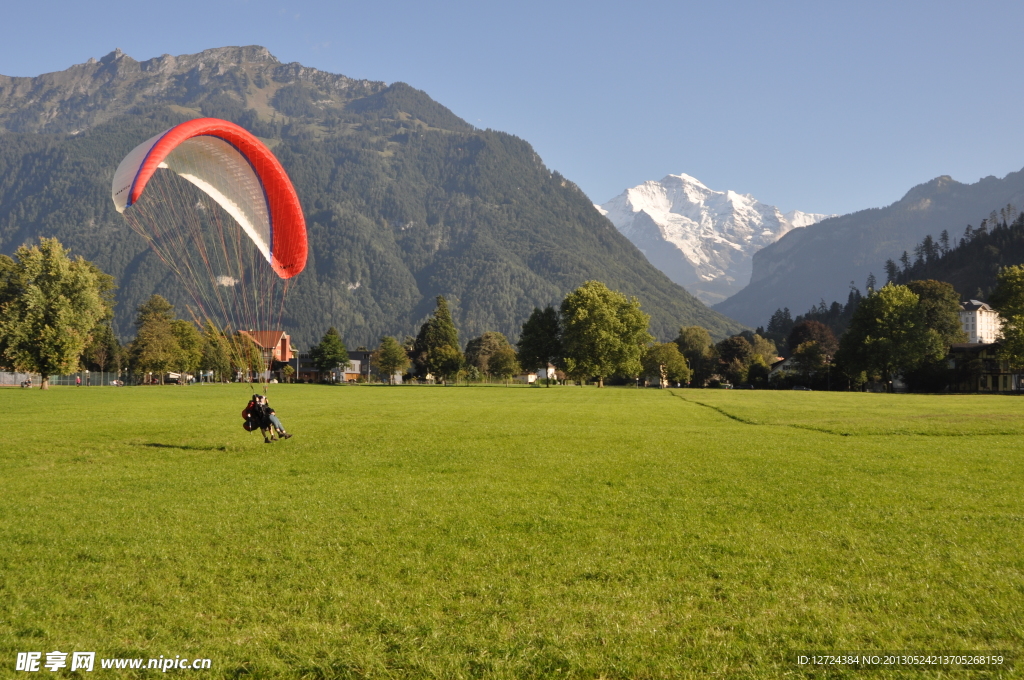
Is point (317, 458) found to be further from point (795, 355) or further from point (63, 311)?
point (795, 355)

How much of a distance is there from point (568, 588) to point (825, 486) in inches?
332

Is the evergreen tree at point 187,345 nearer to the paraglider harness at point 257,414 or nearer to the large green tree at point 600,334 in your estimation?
the large green tree at point 600,334

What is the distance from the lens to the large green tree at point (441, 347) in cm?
11512

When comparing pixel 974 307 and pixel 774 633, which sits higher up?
pixel 974 307

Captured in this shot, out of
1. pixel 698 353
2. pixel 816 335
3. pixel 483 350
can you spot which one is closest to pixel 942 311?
pixel 816 335

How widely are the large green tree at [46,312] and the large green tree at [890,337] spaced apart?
8927cm

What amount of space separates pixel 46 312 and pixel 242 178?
53899 mm

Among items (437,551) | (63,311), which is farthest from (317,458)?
(63,311)

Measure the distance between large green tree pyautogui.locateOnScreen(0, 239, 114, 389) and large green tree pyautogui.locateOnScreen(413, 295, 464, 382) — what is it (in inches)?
2285

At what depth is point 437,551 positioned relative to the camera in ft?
28.6

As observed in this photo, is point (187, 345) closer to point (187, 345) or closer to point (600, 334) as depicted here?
point (187, 345)

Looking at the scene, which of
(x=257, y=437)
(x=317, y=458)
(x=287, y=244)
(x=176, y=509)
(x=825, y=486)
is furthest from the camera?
(x=257, y=437)

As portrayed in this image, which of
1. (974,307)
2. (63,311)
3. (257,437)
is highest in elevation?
(974,307)

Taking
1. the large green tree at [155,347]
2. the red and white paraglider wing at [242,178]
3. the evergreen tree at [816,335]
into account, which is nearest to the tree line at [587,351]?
the evergreen tree at [816,335]
